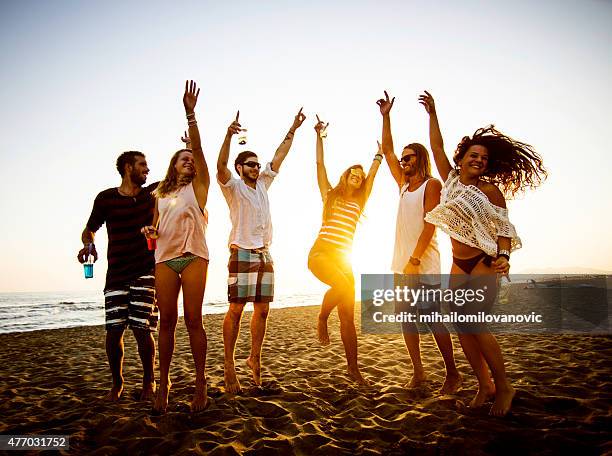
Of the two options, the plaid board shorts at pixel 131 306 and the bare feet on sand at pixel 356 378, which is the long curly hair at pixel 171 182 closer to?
the plaid board shorts at pixel 131 306

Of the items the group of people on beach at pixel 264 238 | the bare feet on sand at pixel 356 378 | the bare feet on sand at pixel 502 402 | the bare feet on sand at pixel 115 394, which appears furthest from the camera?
the bare feet on sand at pixel 356 378

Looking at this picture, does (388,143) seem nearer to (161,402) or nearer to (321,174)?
(321,174)

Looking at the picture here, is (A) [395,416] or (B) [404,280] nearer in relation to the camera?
(A) [395,416]

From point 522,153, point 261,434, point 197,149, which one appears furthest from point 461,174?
point 261,434

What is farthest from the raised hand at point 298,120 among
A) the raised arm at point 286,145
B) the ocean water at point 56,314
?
the ocean water at point 56,314

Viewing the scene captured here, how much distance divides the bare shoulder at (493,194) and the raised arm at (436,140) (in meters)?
0.45

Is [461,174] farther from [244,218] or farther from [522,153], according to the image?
[244,218]

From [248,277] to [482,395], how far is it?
2.63 metres

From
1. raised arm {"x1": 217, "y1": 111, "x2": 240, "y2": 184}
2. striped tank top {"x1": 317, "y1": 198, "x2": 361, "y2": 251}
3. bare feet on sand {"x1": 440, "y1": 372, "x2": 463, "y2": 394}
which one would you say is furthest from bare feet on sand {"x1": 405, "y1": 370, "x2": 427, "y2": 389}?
raised arm {"x1": 217, "y1": 111, "x2": 240, "y2": 184}

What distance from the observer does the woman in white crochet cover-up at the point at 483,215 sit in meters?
3.11

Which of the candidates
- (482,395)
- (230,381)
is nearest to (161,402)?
(230,381)

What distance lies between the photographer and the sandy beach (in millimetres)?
2719

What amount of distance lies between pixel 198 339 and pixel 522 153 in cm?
375

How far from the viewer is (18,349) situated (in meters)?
8.77
